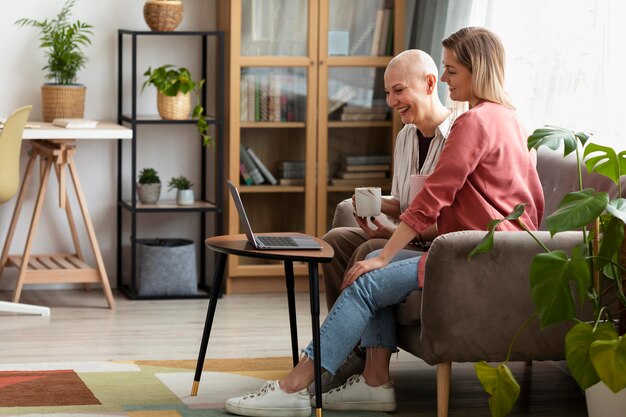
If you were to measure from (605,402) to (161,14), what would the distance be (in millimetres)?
2939

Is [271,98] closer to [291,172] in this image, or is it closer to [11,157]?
[291,172]

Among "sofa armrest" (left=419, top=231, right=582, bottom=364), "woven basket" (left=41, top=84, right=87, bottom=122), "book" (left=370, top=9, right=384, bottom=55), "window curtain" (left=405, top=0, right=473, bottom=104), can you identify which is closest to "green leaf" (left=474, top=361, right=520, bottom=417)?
"sofa armrest" (left=419, top=231, right=582, bottom=364)

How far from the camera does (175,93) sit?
4.99 meters

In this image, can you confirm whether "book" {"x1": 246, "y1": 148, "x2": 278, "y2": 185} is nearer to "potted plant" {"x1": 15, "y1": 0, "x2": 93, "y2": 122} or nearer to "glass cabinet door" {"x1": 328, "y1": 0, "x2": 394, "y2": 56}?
"glass cabinet door" {"x1": 328, "y1": 0, "x2": 394, "y2": 56}

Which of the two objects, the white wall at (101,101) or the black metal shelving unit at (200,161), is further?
the white wall at (101,101)

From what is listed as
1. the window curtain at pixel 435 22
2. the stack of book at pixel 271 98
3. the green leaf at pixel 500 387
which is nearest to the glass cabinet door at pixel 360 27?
the window curtain at pixel 435 22

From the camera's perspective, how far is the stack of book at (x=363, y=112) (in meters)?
5.21

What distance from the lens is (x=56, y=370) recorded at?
364cm

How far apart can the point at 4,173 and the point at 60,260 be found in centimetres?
75

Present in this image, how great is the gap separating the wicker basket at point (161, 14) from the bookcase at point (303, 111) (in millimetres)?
250

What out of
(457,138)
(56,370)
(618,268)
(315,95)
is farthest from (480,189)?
(315,95)

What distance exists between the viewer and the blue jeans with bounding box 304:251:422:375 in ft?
10.2

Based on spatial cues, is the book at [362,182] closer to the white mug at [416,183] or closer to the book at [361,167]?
the book at [361,167]

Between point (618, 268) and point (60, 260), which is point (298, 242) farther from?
point (60, 260)
